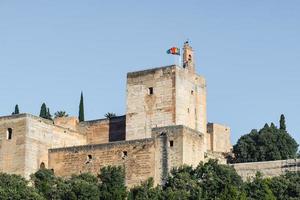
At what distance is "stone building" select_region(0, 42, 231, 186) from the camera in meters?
49.2

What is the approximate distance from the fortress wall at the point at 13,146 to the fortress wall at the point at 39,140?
273 mm

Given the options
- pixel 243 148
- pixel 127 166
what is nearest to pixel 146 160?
pixel 127 166

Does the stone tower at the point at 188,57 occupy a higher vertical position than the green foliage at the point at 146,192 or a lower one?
higher

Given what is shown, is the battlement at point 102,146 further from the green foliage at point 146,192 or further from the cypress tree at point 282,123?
the cypress tree at point 282,123

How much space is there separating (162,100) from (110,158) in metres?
4.64

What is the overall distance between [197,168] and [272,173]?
15.8 feet

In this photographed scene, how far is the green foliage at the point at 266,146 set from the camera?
5756cm

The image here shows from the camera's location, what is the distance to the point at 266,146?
57812 millimetres

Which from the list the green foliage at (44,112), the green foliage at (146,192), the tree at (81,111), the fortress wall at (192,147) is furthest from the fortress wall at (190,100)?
the green foliage at (44,112)

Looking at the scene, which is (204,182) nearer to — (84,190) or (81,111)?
(84,190)

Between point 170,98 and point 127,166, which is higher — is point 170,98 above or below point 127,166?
above

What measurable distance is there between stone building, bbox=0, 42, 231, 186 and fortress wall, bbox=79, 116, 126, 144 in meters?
0.06

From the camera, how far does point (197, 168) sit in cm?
4769

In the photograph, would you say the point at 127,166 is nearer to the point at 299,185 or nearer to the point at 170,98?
the point at 170,98
